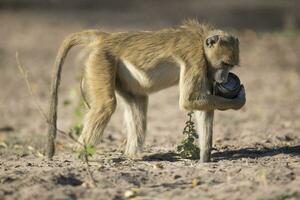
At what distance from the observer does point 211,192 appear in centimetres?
636

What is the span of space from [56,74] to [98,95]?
1.71 ft

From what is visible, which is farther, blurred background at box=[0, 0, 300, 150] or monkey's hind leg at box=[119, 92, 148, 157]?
blurred background at box=[0, 0, 300, 150]

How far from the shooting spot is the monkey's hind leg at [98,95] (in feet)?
25.0

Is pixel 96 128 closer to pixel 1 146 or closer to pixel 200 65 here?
pixel 200 65

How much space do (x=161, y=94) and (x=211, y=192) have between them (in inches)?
303

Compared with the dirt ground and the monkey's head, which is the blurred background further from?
the monkey's head

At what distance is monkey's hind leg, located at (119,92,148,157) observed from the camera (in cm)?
830

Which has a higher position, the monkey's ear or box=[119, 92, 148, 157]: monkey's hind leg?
the monkey's ear

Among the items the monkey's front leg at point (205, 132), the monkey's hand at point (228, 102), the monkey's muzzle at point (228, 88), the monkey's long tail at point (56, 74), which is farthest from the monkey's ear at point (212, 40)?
the monkey's long tail at point (56, 74)

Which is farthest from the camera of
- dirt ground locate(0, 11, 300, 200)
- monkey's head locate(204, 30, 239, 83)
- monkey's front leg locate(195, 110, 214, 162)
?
monkey's head locate(204, 30, 239, 83)

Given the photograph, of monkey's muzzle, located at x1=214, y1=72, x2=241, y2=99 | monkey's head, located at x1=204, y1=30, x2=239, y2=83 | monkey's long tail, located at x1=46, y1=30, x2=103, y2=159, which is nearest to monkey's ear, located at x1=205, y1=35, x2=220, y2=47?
monkey's head, located at x1=204, y1=30, x2=239, y2=83

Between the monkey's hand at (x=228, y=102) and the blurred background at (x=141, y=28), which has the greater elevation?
the blurred background at (x=141, y=28)

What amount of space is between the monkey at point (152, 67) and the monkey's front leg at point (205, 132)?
2cm

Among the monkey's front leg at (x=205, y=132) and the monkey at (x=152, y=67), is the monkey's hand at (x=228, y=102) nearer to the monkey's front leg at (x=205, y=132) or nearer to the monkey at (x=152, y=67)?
the monkey at (x=152, y=67)
